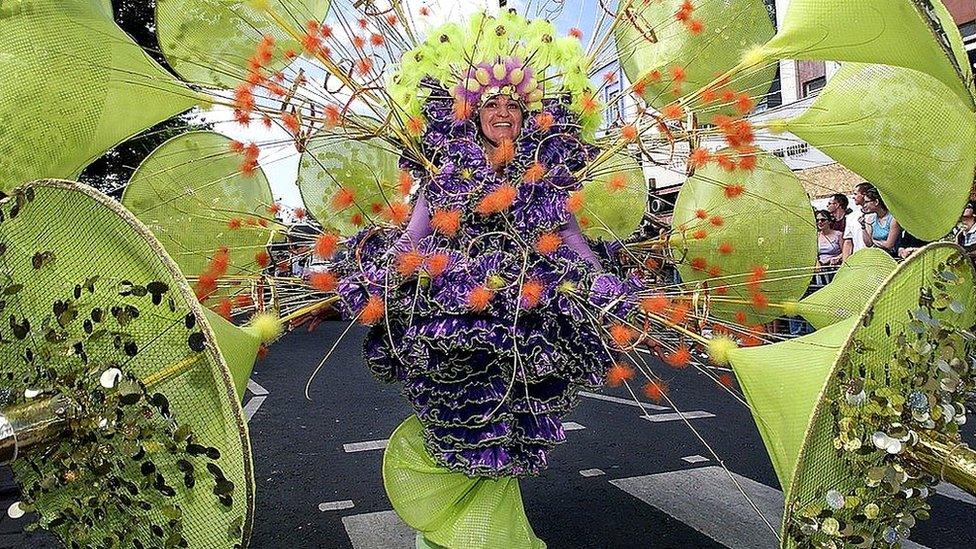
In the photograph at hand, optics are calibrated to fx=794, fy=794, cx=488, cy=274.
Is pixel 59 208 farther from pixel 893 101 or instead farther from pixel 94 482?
pixel 893 101

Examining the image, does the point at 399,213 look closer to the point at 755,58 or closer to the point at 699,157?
the point at 699,157

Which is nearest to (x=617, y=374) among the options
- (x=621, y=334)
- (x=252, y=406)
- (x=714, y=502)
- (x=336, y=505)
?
(x=621, y=334)

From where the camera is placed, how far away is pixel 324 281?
7.91 feet

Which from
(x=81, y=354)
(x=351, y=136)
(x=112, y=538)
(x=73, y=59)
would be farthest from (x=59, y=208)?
(x=351, y=136)

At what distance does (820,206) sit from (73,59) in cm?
673

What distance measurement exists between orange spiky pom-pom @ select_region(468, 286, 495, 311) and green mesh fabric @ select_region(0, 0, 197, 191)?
1072 millimetres

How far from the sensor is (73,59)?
204cm

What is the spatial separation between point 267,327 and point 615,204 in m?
1.61

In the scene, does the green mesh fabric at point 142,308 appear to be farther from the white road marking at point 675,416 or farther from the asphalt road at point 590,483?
the white road marking at point 675,416

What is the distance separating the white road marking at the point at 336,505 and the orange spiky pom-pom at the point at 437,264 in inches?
76.4

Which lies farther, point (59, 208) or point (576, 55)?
point (576, 55)

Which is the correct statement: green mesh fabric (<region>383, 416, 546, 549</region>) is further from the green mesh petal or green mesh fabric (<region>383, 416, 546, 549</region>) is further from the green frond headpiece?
the green frond headpiece

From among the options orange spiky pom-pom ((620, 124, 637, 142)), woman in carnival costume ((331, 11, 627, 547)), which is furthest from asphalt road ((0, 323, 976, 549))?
orange spiky pom-pom ((620, 124, 637, 142))

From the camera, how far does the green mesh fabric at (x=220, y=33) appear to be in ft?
8.60
